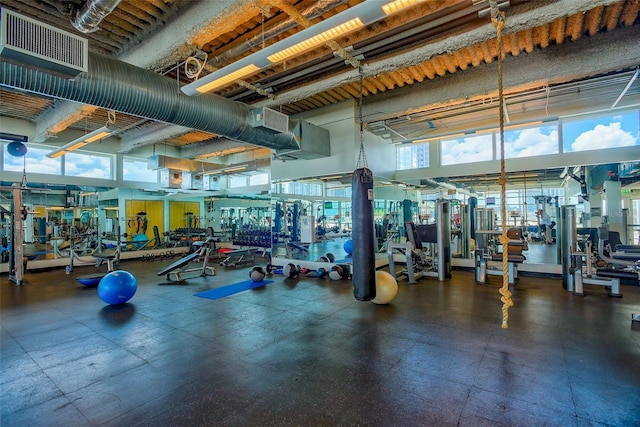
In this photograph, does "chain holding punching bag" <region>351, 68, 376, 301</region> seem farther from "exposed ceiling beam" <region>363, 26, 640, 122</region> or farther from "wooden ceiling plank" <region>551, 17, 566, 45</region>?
"wooden ceiling plank" <region>551, 17, 566, 45</region>

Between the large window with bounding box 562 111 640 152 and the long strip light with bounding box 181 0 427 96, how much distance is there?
19.1ft

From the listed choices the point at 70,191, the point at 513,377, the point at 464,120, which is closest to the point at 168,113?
the point at 513,377

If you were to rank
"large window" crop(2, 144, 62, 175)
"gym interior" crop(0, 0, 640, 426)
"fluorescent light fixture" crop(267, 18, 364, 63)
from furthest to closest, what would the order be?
"large window" crop(2, 144, 62, 175)
"fluorescent light fixture" crop(267, 18, 364, 63)
"gym interior" crop(0, 0, 640, 426)

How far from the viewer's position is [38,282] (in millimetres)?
6445

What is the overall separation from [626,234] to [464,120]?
149 inches

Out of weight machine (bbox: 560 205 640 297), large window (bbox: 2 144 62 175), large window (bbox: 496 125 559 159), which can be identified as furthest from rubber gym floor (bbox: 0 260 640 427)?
large window (bbox: 2 144 62 175)

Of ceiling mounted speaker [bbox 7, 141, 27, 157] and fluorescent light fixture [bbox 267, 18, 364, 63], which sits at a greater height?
fluorescent light fixture [bbox 267, 18, 364, 63]

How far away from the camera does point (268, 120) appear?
5.10 m

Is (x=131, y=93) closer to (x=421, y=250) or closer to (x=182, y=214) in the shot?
(x=421, y=250)

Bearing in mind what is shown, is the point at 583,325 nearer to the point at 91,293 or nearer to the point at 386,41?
the point at 386,41

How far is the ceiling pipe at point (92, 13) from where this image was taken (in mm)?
2832

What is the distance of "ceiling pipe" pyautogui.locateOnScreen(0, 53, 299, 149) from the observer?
10.5 feet

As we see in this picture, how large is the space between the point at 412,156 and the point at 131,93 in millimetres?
Answer: 6657

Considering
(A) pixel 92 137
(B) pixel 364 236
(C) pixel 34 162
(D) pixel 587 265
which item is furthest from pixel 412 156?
(C) pixel 34 162
